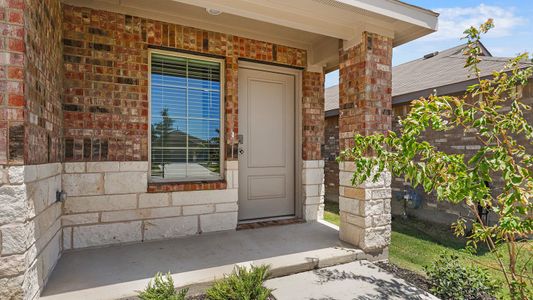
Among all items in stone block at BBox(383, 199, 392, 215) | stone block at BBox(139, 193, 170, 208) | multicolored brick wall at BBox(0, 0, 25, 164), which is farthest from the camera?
stone block at BBox(139, 193, 170, 208)

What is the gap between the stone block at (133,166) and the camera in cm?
319

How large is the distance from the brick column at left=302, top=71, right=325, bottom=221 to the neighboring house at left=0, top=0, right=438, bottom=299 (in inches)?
0.8

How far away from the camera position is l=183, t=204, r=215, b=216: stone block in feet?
11.5

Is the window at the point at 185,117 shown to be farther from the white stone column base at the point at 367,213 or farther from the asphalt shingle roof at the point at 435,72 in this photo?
the asphalt shingle roof at the point at 435,72

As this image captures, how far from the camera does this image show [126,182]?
3211mm

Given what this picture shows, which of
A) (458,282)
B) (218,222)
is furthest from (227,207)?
(458,282)

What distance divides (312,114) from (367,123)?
1342mm

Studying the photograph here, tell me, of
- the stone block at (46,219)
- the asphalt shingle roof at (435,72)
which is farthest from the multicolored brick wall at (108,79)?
the asphalt shingle roof at (435,72)

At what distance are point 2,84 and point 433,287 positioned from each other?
3.60 m

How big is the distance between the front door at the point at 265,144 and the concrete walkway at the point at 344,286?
5.30 feet

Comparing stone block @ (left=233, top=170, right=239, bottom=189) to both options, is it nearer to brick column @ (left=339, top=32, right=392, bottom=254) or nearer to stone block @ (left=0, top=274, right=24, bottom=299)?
brick column @ (left=339, top=32, right=392, bottom=254)

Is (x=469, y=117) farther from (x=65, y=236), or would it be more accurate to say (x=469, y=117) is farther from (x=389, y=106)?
(x=65, y=236)

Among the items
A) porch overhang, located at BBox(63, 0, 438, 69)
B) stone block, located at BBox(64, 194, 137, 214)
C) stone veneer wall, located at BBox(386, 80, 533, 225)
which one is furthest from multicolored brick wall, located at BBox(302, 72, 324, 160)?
stone block, located at BBox(64, 194, 137, 214)

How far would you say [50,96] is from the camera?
2441mm
